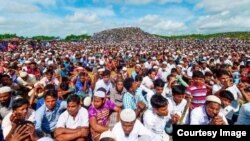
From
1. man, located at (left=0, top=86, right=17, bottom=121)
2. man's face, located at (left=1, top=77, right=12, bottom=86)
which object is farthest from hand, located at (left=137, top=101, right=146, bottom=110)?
man's face, located at (left=1, top=77, right=12, bottom=86)

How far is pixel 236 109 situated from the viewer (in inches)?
278

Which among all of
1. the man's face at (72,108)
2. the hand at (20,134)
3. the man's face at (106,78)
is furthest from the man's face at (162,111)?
the man's face at (106,78)

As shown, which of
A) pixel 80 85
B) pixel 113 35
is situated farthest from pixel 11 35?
pixel 80 85

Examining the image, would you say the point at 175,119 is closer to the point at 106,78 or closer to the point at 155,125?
the point at 155,125

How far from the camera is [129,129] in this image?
5.54 metres

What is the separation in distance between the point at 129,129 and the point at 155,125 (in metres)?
0.72

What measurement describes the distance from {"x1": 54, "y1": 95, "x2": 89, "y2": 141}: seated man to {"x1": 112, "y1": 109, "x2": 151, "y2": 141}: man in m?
0.75

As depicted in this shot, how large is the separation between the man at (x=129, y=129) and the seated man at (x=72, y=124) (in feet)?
2.45

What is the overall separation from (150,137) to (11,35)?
195 feet

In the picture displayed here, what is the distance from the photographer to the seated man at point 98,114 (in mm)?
6207

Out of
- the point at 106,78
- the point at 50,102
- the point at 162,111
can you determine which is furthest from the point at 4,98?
the point at 106,78

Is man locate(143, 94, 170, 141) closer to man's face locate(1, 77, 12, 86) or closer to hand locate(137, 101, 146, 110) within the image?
hand locate(137, 101, 146, 110)

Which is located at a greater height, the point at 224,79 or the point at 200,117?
the point at 224,79

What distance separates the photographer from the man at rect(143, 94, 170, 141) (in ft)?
19.9
